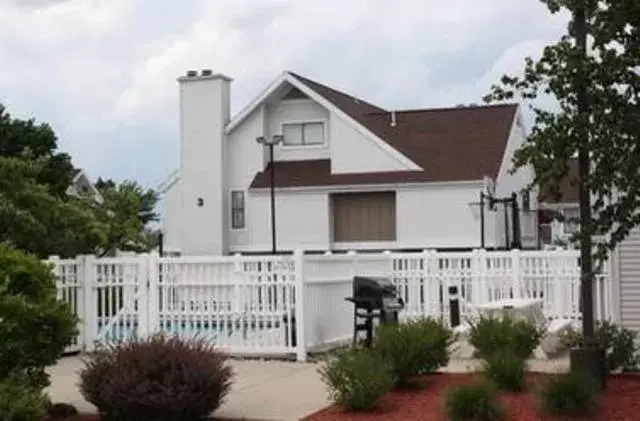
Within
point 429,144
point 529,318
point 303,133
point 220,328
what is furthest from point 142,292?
point 303,133

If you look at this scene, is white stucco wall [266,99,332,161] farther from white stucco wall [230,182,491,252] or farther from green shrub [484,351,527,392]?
green shrub [484,351,527,392]

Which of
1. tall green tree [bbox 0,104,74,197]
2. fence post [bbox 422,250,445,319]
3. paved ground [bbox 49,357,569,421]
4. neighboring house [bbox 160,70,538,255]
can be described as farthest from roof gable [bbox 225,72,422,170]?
paved ground [bbox 49,357,569,421]

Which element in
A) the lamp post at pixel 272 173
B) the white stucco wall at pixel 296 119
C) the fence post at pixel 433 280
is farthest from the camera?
the white stucco wall at pixel 296 119

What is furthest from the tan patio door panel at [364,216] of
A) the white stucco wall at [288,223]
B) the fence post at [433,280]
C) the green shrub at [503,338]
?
the green shrub at [503,338]

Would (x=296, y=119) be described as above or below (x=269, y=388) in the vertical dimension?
above

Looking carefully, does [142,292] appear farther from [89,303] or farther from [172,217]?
[172,217]

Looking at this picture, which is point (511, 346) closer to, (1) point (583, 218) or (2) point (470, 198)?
(1) point (583, 218)

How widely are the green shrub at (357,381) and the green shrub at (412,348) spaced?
3.16ft

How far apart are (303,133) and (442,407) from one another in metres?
34.1

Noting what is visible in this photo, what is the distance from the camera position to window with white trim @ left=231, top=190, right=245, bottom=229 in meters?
44.6

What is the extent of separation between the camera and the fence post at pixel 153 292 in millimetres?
17984

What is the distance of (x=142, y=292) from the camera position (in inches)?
715

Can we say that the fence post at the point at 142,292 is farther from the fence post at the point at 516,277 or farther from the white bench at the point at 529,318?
the fence post at the point at 516,277

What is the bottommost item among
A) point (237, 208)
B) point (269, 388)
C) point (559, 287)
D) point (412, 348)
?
point (269, 388)
